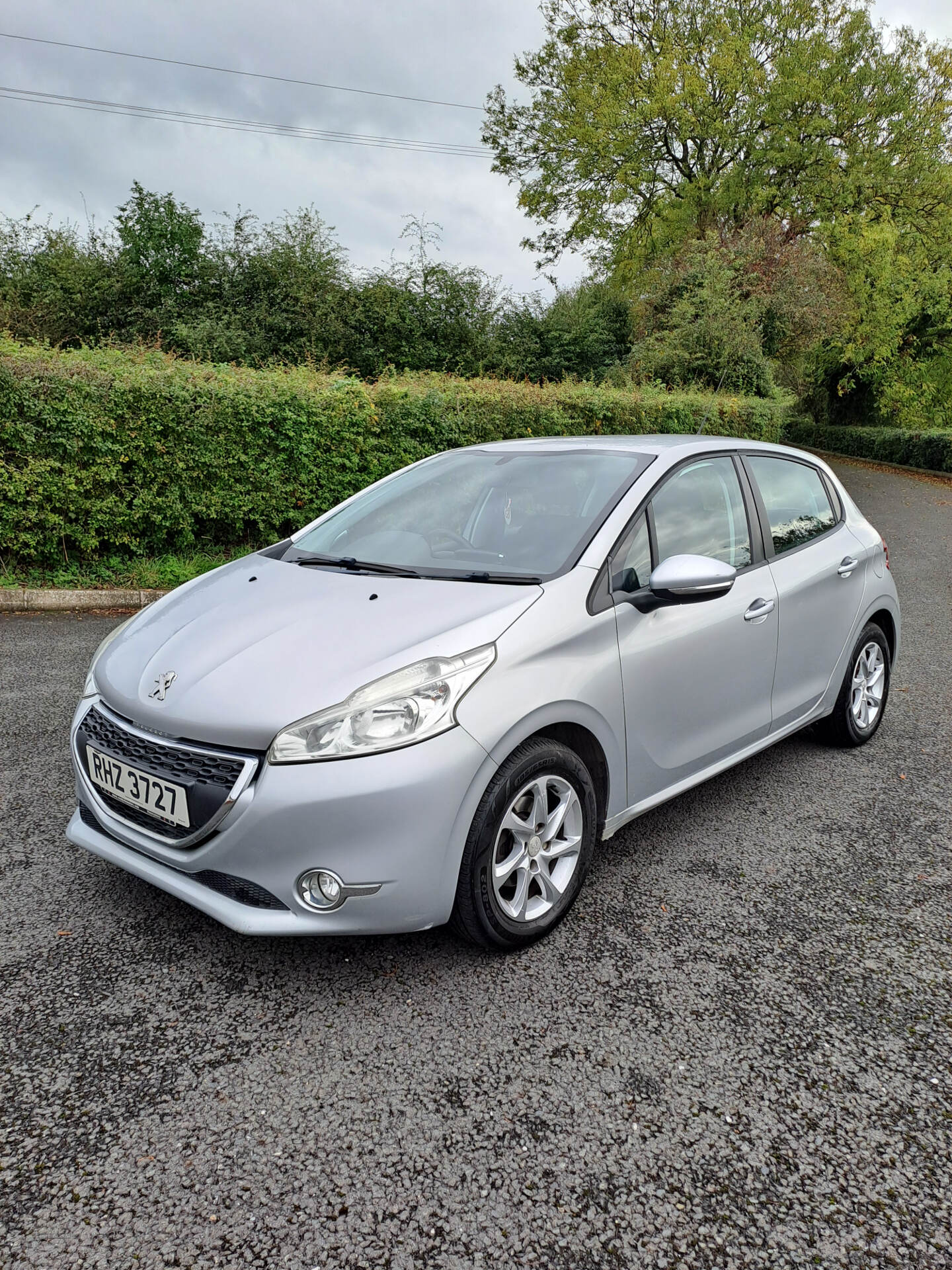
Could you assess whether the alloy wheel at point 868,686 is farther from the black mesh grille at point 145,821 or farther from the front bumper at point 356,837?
the black mesh grille at point 145,821

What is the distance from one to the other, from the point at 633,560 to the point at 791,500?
132cm

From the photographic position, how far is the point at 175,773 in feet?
7.93

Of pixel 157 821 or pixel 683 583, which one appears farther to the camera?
pixel 683 583

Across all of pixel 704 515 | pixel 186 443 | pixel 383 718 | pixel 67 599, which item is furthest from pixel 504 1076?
pixel 186 443

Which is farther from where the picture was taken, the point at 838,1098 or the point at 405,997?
the point at 405,997

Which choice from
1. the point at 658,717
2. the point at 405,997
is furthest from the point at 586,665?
the point at 405,997

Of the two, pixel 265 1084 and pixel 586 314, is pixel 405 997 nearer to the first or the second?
pixel 265 1084

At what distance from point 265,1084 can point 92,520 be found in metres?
6.55

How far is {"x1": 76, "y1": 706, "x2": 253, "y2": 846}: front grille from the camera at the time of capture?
7.69ft

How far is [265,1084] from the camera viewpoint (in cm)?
214

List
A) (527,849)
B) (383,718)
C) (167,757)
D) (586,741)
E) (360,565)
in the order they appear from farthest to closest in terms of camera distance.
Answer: (360,565), (586,741), (527,849), (167,757), (383,718)

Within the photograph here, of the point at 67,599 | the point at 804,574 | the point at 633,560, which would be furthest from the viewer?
the point at 67,599

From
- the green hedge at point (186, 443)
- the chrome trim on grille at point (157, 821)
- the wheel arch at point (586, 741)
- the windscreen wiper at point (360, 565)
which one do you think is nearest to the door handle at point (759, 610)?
the wheel arch at point (586, 741)

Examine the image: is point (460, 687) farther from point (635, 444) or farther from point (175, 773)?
point (635, 444)
